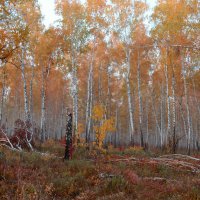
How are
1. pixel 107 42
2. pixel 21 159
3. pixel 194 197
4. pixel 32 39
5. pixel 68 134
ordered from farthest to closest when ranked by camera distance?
pixel 107 42, pixel 32 39, pixel 68 134, pixel 21 159, pixel 194 197

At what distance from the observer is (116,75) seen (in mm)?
31344

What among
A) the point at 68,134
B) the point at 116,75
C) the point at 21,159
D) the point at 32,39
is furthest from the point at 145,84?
the point at 21,159

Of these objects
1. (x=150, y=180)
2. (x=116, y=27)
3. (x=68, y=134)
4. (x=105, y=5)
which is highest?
(x=105, y=5)

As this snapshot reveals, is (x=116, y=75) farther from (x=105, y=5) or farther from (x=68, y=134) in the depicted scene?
(x=68, y=134)

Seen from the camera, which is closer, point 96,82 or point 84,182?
point 84,182

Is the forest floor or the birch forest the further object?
the birch forest

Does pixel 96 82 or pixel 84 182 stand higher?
pixel 96 82

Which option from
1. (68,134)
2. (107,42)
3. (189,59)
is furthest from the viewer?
(107,42)

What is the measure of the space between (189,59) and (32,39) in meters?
15.0

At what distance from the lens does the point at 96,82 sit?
109ft

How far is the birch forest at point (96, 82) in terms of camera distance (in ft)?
23.1

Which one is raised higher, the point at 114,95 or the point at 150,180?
the point at 114,95

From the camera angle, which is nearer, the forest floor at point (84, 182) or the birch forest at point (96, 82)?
the forest floor at point (84, 182)

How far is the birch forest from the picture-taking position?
277 inches
